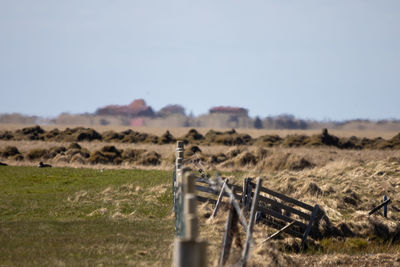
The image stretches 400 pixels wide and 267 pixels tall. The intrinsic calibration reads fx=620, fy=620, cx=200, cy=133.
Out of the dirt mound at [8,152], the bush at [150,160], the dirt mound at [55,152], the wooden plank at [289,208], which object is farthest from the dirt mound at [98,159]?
the wooden plank at [289,208]

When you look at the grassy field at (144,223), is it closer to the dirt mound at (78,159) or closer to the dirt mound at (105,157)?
the dirt mound at (78,159)

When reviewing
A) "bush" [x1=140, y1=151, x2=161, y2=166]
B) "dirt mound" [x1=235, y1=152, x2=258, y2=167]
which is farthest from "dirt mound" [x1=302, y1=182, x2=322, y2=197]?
"bush" [x1=140, y1=151, x2=161, y2=166]

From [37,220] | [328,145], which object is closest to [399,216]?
[37,220]

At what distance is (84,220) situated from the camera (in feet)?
63.9

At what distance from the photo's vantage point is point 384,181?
27109 millimetres

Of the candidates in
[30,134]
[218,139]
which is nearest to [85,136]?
[30,134]

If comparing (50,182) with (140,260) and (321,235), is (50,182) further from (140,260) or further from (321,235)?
(140,260)

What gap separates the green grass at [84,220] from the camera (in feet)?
44.2

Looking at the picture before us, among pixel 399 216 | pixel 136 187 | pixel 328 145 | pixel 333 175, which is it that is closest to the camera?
pixel 399 216

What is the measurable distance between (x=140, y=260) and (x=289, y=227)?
5551mm

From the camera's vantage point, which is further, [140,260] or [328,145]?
[328,145]

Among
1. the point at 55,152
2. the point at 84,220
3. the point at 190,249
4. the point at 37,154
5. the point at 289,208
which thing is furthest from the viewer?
the point at 55,152

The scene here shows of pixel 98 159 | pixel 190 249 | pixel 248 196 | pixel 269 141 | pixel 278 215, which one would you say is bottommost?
pixel 98 159

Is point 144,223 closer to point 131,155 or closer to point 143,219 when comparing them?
point 143,219
